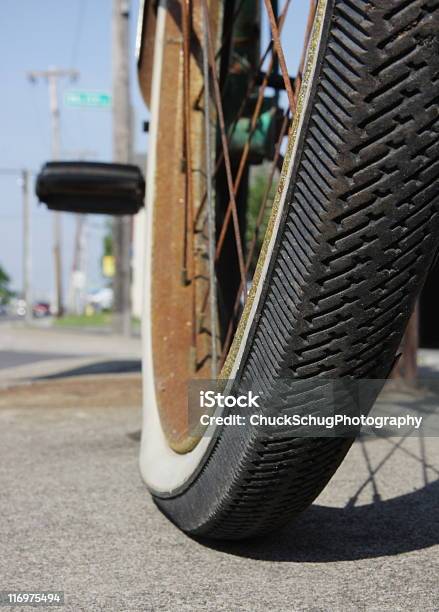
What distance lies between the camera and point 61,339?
66.5 ft

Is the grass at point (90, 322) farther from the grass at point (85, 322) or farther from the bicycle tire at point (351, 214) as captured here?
the bicycle tire at point (351, 214)

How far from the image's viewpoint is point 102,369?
9594mm

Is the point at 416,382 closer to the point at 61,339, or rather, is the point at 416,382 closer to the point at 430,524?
the point at 430,524

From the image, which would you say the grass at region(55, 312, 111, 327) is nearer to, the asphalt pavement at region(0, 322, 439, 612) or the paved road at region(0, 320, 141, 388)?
the paved road at region(0, 320, 141, 388)

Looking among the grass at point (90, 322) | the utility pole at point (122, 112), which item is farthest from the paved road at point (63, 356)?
the grass at point (90, 322)

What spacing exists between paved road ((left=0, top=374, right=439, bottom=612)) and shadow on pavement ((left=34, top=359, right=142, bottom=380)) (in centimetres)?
499

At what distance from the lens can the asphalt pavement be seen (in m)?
2.00

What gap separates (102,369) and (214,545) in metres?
7.29

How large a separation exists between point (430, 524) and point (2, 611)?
1.33 metres

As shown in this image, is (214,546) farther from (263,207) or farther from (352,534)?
(263,207)

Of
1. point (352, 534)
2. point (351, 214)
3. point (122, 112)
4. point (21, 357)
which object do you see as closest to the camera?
point (351, 214)

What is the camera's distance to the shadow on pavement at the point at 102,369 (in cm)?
897

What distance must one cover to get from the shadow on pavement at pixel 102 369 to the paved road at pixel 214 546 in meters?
4.99

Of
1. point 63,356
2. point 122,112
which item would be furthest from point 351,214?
point 122,112
